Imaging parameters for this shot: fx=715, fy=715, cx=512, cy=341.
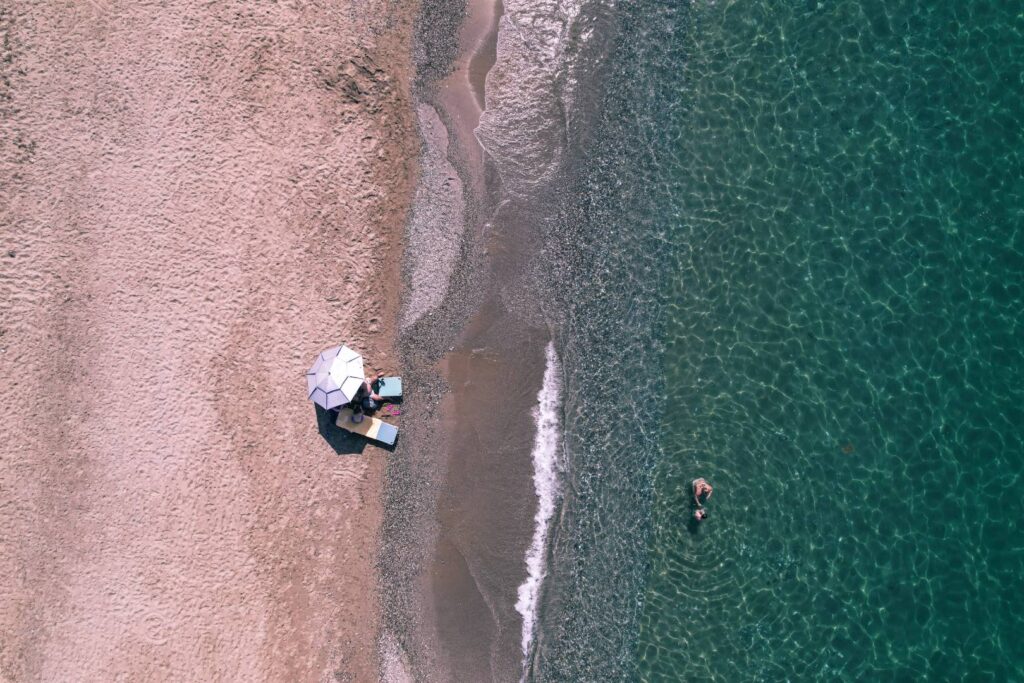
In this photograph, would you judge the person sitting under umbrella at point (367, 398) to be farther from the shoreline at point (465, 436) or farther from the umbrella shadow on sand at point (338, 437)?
the shoreline at point (465, 436)

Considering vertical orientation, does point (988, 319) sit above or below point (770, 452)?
above

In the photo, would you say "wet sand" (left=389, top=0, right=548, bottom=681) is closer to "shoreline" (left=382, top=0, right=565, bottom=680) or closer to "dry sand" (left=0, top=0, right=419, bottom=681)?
"shoreline" (left=382, top=0, right=565, bottom=680)

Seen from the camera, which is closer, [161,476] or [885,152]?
[161,476]

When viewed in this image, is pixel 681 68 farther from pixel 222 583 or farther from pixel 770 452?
pixel 222 583

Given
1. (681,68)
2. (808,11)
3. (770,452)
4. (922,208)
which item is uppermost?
(808,11)

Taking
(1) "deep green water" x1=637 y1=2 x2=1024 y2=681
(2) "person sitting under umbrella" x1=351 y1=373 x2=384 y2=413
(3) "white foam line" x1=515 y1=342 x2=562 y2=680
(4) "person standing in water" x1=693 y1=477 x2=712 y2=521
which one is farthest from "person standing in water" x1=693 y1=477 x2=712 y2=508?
(2) "person sitting under umbrella" x1=351 y1=373 x2=384 y2=413

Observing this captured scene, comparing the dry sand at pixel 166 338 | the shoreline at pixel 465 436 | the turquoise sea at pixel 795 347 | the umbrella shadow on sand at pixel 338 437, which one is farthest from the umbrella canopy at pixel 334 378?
the turquoise sea at pixel 795 347

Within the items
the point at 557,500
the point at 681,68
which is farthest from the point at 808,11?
the point at 557,500

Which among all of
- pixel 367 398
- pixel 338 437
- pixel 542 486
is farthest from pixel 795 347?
pixel 338 437
